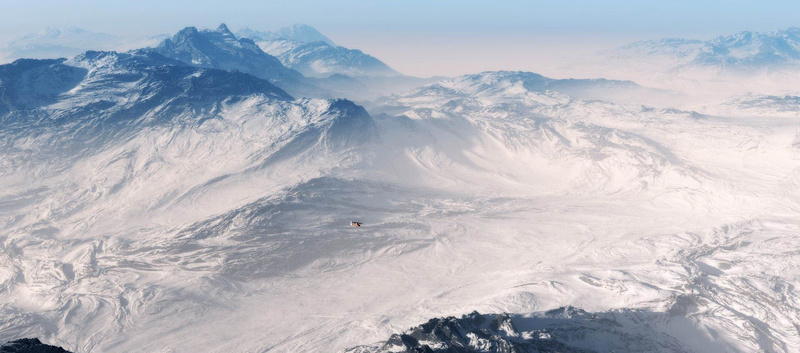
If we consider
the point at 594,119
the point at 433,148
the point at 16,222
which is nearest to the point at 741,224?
the point at 433,148

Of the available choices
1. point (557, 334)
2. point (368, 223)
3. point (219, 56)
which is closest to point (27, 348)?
point (557, 334)

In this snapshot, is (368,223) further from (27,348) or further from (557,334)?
(27,348)

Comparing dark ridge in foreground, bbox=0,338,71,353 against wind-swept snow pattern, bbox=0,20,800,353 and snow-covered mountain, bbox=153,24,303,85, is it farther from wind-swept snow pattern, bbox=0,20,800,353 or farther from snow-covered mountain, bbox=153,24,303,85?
snow-covered mountain, bbox=153,24,303,85

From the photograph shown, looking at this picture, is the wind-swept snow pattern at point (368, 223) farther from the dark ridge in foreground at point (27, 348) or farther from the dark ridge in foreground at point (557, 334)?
the dark ridge in foreground at point (27, 348)

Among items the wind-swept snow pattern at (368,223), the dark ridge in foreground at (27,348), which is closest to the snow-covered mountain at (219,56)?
the wind-swept snow pattern at (368,223)

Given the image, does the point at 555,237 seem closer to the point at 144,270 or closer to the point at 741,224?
the point at 741,224

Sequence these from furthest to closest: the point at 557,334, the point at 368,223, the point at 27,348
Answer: the point at 368,223 < the point at 557,334 < the point at 27,348

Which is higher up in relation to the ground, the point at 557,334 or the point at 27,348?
the point at 557,334

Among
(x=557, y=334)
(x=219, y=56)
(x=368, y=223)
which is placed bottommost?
(x=219, y=56)

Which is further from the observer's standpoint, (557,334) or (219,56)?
(219,56)
